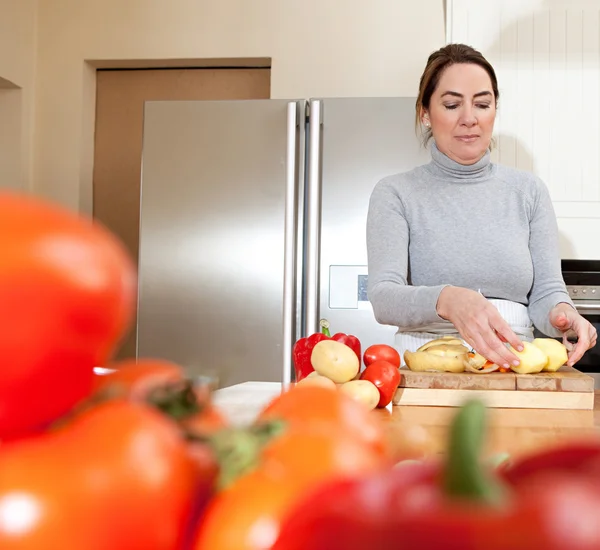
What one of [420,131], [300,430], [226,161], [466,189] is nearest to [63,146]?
[226,161]

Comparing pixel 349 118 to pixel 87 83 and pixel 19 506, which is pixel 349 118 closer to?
pixel 87 83

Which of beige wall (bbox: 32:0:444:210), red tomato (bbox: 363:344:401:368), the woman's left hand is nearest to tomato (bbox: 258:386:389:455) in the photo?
red tomato (bbox: 363:344:401:368)

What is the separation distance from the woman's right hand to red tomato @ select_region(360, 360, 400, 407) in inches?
6.9

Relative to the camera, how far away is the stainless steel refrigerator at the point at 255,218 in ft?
7.11

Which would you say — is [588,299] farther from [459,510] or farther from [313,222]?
[459,510]

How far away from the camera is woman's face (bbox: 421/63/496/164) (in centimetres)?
159

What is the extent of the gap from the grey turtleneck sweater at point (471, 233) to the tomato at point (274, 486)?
1253 mm

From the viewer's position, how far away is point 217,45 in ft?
9.70

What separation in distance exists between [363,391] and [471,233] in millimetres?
736

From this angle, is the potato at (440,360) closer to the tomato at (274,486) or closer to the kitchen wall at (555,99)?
the tomato at (274,486)

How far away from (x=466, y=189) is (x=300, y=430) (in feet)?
4.87

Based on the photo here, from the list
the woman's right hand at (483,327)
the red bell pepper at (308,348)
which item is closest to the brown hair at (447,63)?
the woman's right hand at (483,327)

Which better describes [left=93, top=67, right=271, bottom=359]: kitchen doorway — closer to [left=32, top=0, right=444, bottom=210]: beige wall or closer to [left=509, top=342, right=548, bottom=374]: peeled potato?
[left=32, top=0, right=444, bottom=210]: beige wall

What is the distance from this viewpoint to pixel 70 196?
309 centimetres
